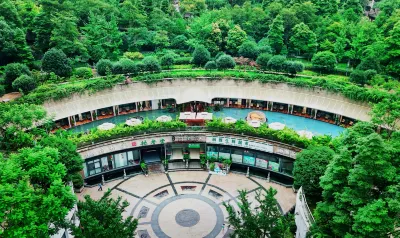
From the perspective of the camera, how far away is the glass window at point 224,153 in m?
37.3

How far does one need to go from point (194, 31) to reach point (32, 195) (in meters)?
48.8

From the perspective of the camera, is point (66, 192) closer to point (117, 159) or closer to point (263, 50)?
point (117, 159)

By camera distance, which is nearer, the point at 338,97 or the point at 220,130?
the point at 220,130

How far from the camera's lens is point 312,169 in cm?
2836

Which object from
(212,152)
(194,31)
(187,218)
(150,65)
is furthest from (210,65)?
(187,218)

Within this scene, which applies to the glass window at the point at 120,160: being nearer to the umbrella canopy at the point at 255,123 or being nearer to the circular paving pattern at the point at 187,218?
the circular paving pattern at the point at 187,218

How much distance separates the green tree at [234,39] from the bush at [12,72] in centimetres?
3254

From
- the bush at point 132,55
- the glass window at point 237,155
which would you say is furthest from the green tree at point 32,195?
the bush at point 132,55

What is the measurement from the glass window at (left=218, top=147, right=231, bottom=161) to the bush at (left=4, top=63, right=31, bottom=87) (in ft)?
88.4

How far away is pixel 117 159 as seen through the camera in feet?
120

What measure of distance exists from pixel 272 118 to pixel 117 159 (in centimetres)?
2019

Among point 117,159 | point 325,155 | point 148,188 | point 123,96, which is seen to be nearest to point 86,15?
point 123,96

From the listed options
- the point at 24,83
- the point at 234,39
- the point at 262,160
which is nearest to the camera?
the point at 262,160

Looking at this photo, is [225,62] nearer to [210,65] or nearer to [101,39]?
[210,65]
